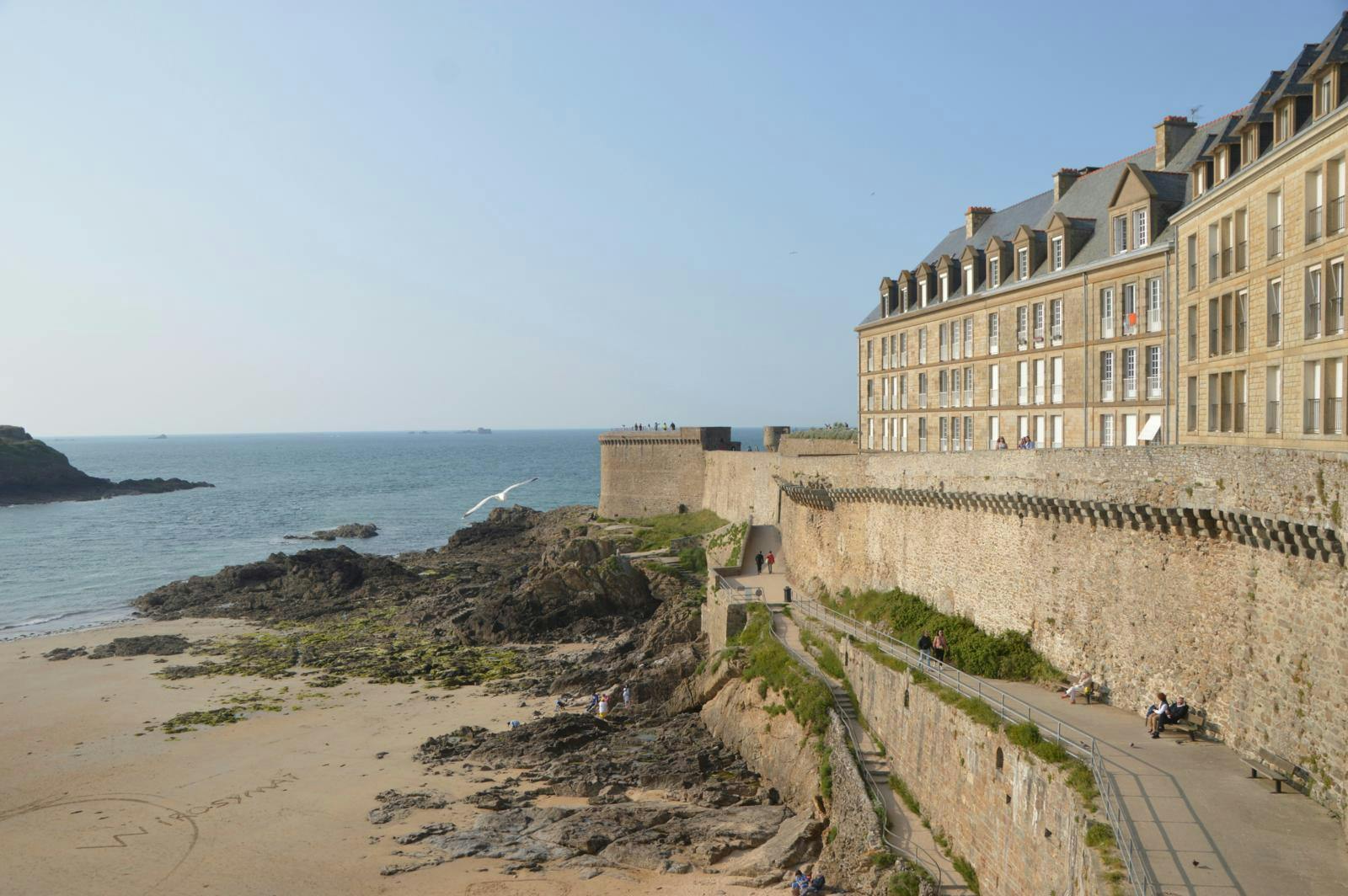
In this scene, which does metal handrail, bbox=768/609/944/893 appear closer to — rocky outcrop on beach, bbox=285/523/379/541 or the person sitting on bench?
the person sitting on bench

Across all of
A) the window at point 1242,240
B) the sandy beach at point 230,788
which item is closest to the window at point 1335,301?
the window at point 1242,240

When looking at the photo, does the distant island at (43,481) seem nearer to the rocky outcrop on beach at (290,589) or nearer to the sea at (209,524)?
the sea at (209,524)

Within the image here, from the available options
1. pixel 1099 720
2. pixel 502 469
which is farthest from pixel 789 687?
pixel 502 469

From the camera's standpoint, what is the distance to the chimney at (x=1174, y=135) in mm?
25812

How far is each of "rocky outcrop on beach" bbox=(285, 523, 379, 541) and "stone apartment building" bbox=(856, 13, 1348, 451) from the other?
45.9 m

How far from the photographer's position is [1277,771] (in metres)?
12.1

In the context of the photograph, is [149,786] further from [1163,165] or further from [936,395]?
[1163,165]

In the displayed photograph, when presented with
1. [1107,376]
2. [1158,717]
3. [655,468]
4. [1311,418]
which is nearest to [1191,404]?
[1107,376]

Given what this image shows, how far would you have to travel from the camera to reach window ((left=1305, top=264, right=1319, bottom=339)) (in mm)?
14867

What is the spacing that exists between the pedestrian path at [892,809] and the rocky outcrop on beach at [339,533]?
179 ft

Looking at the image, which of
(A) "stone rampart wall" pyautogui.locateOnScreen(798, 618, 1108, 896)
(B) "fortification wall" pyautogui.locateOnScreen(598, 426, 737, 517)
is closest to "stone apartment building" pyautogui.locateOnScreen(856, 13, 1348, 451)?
(A) "stone rampart wall" pyautogui.locateOnScreen(798, 618, 1108, 896)

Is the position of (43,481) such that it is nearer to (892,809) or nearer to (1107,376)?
(1107,376)

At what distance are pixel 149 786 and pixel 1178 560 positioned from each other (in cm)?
2297

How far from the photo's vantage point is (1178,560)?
1473 cm
